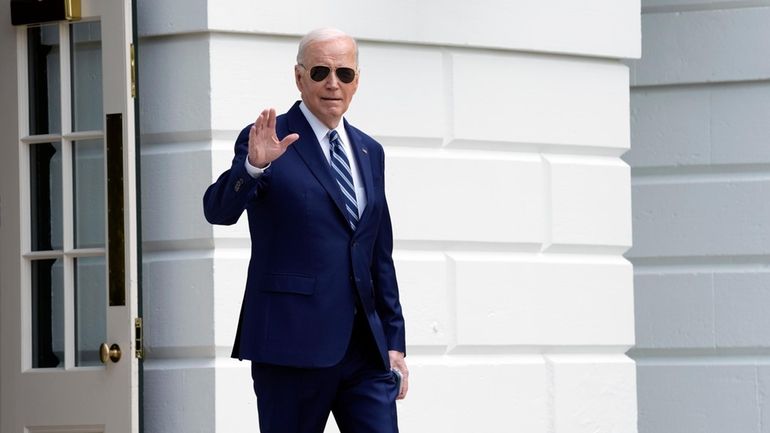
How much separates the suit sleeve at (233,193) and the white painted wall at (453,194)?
187 cm

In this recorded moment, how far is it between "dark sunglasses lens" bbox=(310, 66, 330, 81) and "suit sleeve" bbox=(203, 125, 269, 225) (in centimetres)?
32

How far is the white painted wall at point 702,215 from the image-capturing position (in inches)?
341

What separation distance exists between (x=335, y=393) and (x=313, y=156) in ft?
2.35

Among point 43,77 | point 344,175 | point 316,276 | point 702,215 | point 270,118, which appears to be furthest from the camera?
point 702,215

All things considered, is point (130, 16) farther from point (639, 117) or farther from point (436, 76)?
point (639, 117)

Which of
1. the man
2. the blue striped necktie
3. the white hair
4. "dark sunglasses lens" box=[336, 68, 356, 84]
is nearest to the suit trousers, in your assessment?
the man

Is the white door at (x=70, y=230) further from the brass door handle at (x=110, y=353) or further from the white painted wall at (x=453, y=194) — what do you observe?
the white painted wall at (x=453, y=194)

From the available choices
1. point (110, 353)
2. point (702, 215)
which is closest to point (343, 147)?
point (110, 353)

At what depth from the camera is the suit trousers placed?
4.91 m

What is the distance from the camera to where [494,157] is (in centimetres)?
735

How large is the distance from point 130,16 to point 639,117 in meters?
3.24

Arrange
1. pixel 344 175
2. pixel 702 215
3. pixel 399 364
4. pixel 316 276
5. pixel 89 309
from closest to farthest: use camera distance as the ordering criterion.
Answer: pixel 316 276
pixel 344 175
pixel 399 364
pixel 89 309
pixel 702 215

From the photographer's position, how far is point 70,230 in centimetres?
674

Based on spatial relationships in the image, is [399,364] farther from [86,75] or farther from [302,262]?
[86,75]
